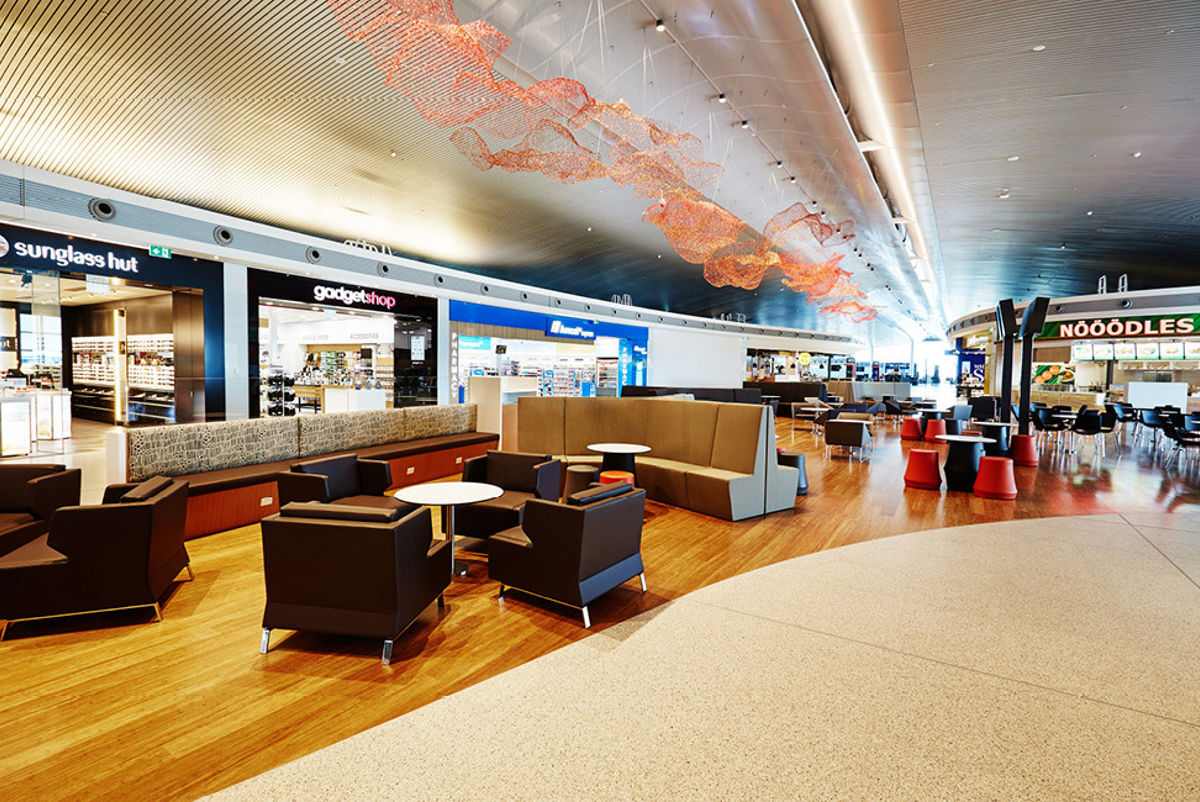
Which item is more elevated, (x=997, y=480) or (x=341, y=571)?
(x=341, y=571)

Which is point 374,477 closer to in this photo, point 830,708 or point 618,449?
point 618,449

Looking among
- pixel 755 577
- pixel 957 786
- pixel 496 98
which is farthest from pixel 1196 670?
pixel 496 98

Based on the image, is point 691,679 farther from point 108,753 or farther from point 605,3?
point 605,3

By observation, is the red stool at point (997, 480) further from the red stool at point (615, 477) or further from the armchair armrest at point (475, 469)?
the armchair armrest at point (475, 469)

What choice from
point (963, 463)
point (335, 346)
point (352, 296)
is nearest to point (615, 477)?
point (963, 463)

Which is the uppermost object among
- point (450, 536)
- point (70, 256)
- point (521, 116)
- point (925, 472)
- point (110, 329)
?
point (521, 116)

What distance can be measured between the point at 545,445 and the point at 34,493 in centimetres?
482

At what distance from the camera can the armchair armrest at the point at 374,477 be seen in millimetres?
4906

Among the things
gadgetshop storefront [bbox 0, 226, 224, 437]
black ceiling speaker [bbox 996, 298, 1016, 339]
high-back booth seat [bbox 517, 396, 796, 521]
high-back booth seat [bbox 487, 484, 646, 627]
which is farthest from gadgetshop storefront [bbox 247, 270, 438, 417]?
black ceiling speaker [bbox 996, 298, 1016, 339]

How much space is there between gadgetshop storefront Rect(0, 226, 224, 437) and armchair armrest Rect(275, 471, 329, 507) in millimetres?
5937

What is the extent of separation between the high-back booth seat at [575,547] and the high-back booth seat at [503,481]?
3.00ft

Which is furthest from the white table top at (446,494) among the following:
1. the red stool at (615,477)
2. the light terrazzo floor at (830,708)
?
the red stool at (615,477)

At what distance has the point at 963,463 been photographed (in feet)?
23.9

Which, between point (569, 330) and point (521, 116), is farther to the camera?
point (569, 330)
